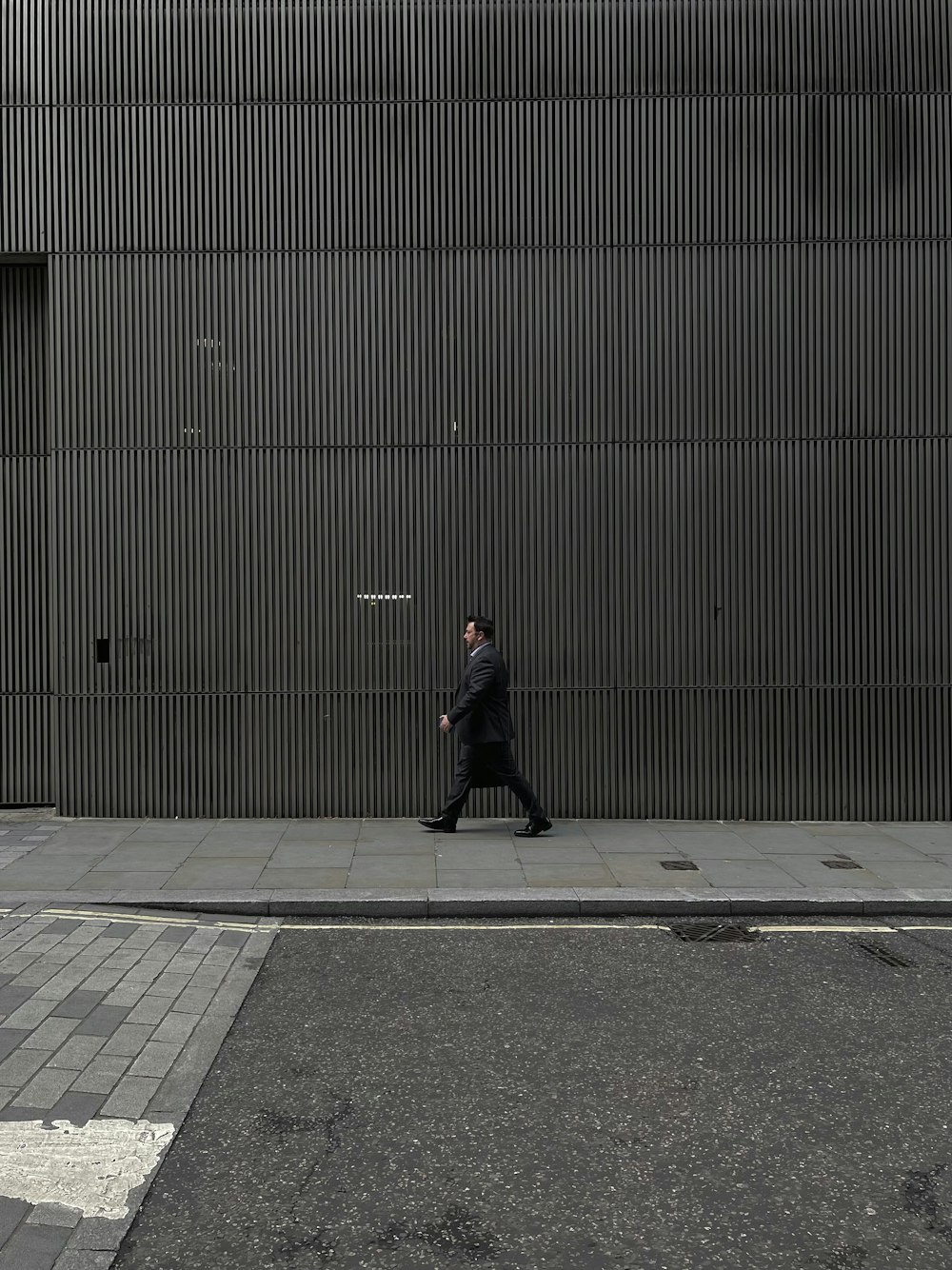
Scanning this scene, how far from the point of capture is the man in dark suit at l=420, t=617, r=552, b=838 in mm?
8586

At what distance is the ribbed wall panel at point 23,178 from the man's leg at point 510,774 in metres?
6.28

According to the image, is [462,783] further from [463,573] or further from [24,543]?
[24,543]

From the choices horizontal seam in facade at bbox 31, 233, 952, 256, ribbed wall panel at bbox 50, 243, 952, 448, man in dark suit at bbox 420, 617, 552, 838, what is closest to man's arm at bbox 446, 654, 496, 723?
man in dark suit at bbox 420, 617, 552, 838

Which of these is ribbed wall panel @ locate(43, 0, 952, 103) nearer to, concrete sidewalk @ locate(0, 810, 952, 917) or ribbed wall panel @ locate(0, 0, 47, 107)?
ribbed wall panel @ locate(0, 0, 47, 107)

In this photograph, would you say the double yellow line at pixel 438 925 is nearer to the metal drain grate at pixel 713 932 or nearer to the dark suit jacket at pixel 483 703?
the metal drain grate at pixel 713 932

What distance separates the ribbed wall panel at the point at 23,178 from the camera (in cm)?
952

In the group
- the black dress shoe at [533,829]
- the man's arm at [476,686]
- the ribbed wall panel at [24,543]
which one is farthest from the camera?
the ribbed wall panel at [24,543]

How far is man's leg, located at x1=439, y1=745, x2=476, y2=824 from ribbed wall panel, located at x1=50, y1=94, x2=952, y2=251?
4745mm

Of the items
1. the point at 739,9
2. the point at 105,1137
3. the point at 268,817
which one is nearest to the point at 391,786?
the point at 268,817

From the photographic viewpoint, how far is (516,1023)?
185 inches

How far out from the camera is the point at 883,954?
5781 millimetres

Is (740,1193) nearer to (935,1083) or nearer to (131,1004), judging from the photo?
(935,1083)

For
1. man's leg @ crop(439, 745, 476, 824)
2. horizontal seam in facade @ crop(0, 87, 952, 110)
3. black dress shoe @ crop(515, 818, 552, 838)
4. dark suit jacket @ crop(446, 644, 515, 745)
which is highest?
horizontal seam in facade @ crop(0, 87, 952, 110)

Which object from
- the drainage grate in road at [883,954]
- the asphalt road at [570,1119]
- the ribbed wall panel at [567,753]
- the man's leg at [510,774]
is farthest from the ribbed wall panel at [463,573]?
the asphalt road at [570,1119]
